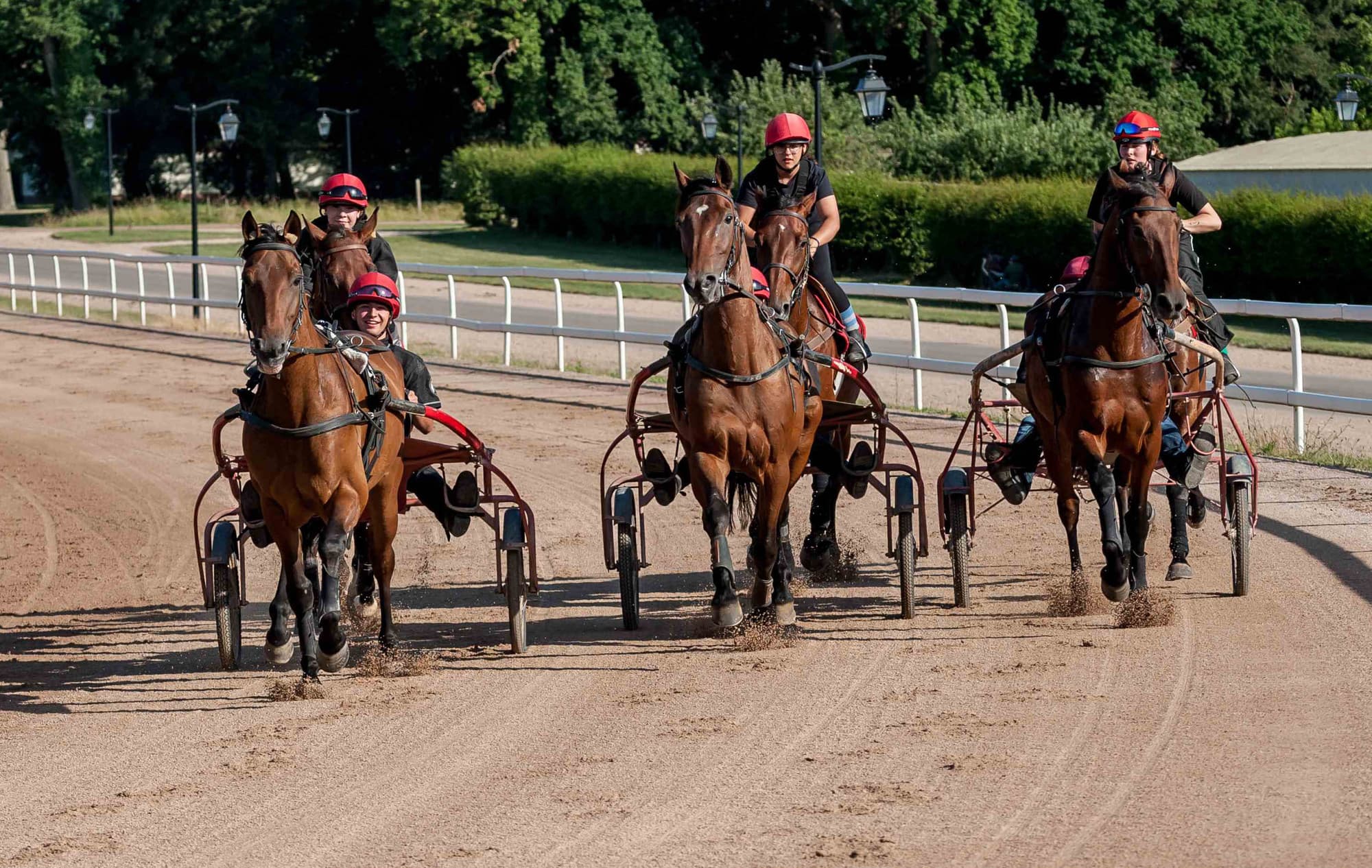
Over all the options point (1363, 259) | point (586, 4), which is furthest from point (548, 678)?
point (586, 4)

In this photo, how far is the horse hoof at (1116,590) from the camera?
7.91 meters

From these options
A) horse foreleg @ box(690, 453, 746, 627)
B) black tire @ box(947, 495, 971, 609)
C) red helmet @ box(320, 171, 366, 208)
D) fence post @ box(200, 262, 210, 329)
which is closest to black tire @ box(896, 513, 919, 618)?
black tire @ box(947, 495, 971, 609)

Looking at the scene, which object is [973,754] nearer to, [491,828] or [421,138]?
[491,828]

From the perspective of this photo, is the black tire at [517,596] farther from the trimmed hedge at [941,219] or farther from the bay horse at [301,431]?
the trimmed hedge at [941,219]

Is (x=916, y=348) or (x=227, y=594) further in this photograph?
(x=916, y=348)

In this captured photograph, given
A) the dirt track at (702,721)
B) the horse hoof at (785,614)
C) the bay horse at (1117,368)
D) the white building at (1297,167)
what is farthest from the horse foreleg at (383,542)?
the white building at (1297,167)

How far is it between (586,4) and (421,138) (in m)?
12.1

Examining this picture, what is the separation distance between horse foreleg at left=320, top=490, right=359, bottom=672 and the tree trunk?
5981cm

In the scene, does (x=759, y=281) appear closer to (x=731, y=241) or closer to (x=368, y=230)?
(x=731, y=241)

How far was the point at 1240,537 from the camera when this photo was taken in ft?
27.8

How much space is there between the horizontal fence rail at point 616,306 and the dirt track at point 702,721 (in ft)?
5.22

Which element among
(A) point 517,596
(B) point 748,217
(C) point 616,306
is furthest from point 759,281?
(C) point 616,306

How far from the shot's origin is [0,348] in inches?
959

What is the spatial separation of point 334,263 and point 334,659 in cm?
211
